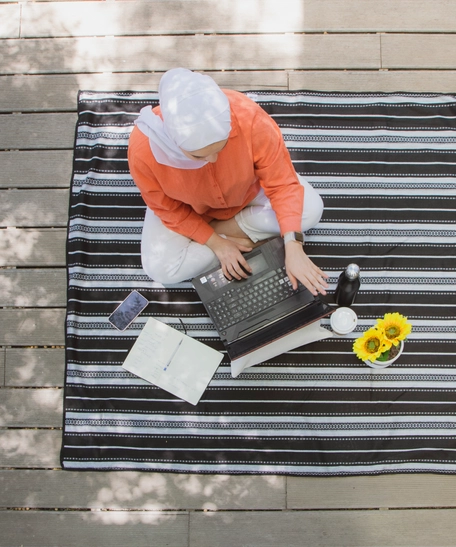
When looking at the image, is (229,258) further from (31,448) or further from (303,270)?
(31,448)

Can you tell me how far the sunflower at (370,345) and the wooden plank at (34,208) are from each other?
51.9 inches

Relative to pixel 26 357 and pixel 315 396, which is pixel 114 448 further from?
pixel 315 396

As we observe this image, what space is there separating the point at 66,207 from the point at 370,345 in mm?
1376

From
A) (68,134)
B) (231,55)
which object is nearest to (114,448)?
(68,134)

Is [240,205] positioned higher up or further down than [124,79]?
further down

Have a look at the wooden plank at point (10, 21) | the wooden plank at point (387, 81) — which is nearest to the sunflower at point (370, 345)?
the wooden plank at point (387, 81)

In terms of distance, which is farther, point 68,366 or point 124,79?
point 124,79

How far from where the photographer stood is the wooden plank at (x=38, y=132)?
208 centimetres

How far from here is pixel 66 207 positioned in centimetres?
203

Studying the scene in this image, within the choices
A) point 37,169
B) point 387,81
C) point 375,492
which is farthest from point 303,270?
point 37,169

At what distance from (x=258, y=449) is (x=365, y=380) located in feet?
1.63

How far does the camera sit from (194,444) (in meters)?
1.82

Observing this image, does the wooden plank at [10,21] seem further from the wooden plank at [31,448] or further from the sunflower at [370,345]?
the sunflower at [370,345]

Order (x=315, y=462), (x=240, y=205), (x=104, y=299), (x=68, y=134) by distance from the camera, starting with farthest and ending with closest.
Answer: (x=68, y=134)
(x=104, y=299)
(x=315, y=462)
(x=240, y=205)
